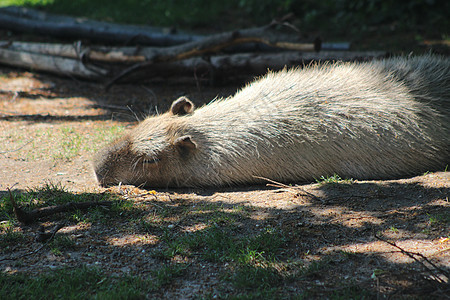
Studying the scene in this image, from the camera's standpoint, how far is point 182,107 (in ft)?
15.3

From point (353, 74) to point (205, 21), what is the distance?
5801 millimetres

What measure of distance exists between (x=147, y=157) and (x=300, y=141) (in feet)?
4.94

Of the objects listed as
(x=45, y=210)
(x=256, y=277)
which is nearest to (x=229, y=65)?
(x=45, y=210)

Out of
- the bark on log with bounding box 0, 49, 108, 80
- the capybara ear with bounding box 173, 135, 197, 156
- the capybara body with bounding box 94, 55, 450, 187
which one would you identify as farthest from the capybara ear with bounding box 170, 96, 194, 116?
the bark on log with bounding box 0, 49, 108, 80

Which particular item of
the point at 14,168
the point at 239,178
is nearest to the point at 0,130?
the point at 14,168

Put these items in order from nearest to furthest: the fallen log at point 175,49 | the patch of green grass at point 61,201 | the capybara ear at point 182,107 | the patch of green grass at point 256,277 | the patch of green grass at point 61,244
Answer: the patch of green grass at point 256,277, the patch of green grass at point 61,244, the patch of green grass at point 61,201, the capybara ear at point 182,107, the fallen log at point 175,49

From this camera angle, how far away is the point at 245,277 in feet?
8.94

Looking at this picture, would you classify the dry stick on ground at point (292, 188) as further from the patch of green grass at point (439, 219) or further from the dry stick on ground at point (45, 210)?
the dry stick on ground at point (45, 210)

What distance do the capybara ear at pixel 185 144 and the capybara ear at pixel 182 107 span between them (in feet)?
1.54

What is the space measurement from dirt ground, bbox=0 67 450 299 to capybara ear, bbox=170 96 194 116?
869 mm

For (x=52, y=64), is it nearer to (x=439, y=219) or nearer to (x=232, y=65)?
(x=232, y=65)

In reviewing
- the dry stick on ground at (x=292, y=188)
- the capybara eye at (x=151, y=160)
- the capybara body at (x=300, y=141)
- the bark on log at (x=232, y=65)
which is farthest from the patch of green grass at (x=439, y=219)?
the bark on log at (x=232, y=65)

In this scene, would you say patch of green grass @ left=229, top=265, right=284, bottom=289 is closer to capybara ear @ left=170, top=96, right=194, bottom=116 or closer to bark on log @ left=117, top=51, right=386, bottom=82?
capybara ear @ left=170, top=96, right=194, bottom=116

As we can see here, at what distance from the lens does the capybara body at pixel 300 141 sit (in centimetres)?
432
